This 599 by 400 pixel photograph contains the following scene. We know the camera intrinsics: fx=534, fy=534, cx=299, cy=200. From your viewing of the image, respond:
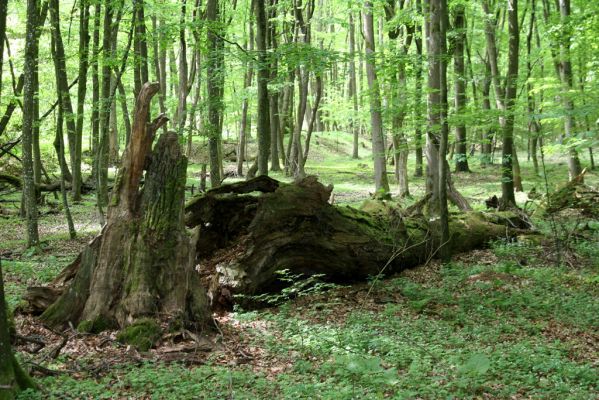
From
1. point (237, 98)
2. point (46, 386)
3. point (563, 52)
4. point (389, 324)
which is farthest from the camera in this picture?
point (237, 98)

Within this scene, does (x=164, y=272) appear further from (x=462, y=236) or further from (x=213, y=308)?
(x=462, y=236)

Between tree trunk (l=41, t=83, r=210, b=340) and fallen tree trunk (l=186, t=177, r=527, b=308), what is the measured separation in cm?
127

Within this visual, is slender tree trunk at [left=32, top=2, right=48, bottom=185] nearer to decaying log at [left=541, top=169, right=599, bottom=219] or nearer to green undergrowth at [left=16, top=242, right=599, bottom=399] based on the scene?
green undergrowth at [left=16, top=242, right=599, bottom=399]

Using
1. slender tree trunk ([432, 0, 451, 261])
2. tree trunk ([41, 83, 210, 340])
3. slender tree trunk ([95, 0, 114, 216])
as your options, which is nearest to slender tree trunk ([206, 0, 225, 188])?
slender tree trunk ([95, 0, 114, 216])

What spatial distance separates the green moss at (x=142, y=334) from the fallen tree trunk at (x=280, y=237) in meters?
1.66

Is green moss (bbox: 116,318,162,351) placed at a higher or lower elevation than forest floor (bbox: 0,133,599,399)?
higher

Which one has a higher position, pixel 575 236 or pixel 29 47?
pixel 29 47

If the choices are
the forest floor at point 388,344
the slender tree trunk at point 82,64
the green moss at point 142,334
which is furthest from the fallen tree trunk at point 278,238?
the slender tree trunk at point 82,64

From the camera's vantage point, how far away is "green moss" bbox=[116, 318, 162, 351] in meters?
5.95


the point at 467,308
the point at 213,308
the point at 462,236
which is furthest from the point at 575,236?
the point at 213,308

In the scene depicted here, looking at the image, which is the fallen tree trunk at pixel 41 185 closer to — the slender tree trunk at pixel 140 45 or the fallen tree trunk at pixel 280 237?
the slender tree trunk at pixel 140 45

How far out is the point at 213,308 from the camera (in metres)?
7.73

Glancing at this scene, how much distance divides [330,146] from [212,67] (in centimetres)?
3281

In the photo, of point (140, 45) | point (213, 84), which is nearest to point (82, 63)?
point (213, 84)
